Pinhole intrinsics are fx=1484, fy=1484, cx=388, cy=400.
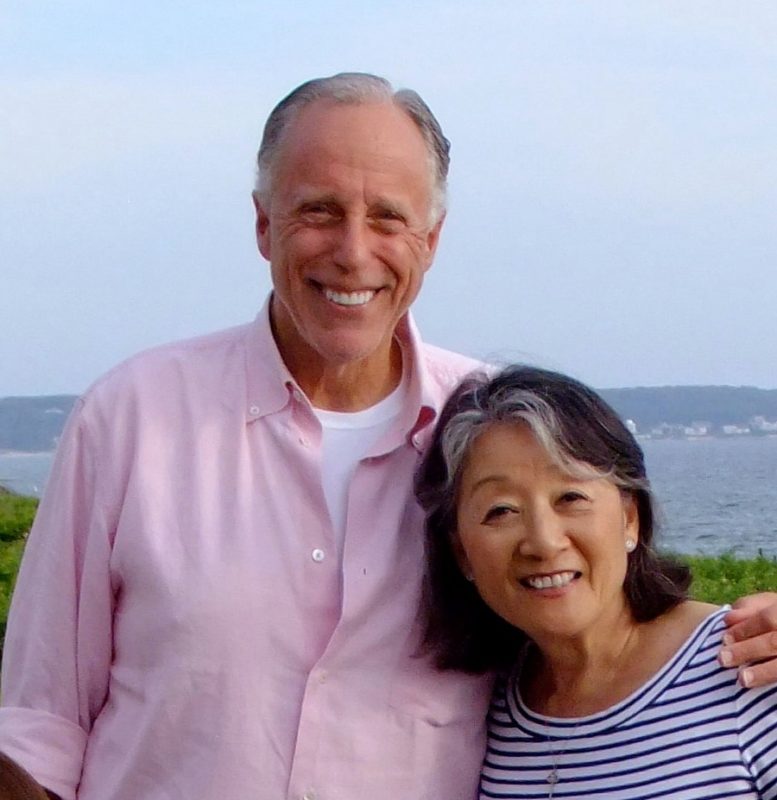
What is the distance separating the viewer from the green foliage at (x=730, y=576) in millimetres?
7812

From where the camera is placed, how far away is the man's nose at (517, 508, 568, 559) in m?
3.15

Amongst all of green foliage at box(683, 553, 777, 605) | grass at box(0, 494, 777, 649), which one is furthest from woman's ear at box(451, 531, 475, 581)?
green foliage at box(683, 553, 777, 605)

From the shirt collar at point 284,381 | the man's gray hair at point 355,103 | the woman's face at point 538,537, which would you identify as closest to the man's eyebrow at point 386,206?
the man's gray hair at point 355,103

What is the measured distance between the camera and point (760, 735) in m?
2.98

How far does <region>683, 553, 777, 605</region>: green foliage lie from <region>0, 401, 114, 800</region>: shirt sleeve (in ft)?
15.8

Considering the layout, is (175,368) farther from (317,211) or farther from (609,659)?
(609,659)

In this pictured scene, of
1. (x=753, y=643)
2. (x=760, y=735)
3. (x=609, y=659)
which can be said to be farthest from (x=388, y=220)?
(x=760, y=735)

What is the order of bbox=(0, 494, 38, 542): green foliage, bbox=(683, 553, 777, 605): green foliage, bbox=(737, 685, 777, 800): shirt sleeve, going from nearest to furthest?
bbox=(737, 685, 777, 800): shirt sleeve, bbox=(683, 553, 777, 605): green foliage, bbox=(0, 494, 38, 542): green foliage

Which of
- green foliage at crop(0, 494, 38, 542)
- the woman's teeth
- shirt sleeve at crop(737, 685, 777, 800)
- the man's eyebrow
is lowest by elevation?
green foliage at crop(0, 494, 38, 542)

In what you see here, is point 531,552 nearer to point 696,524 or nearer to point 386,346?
point 386,346

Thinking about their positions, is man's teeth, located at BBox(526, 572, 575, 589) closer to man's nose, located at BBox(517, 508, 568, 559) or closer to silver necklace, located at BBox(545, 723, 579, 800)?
man's nose, located at BBox(517, 508, 568, 559)

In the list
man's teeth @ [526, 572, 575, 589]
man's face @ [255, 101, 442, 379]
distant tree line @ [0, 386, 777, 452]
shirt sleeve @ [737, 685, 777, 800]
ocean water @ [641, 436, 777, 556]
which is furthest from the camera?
distant tree line @ [0, 386, 777, 452]

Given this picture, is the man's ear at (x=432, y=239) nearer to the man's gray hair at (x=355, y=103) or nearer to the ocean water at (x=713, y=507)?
the man's gray hair at (x=355, y=103)

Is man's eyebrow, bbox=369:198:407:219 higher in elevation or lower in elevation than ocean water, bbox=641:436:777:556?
higher
